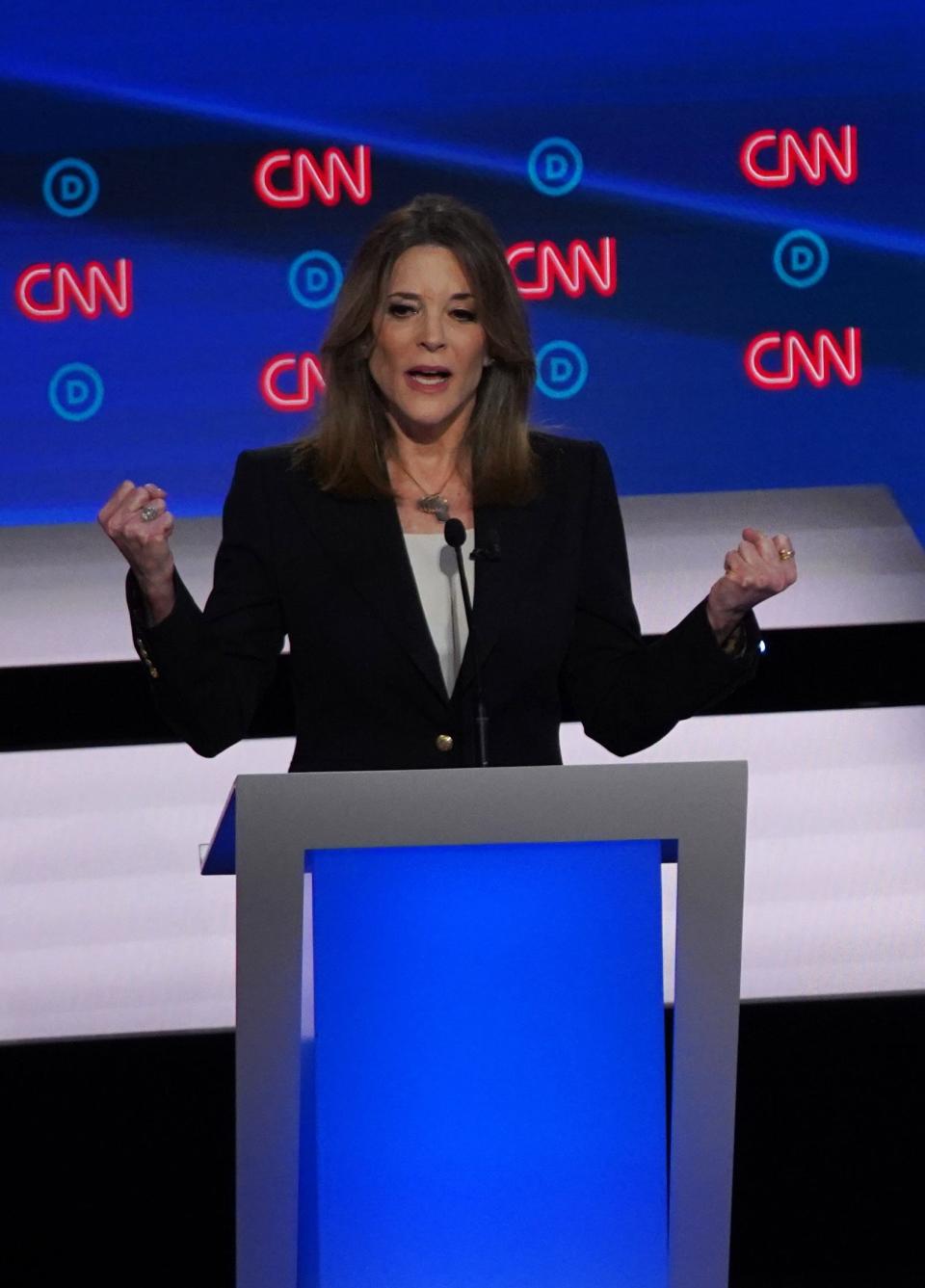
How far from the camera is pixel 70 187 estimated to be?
304cm

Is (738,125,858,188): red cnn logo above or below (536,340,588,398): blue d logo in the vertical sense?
above

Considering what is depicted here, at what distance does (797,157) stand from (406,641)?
1.53 m

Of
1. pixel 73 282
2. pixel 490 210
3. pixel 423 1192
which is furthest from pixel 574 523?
pixel 73 282

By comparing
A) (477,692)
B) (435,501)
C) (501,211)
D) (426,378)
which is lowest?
(477,692)

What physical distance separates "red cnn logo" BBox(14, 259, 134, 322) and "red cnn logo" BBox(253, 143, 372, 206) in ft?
0.89

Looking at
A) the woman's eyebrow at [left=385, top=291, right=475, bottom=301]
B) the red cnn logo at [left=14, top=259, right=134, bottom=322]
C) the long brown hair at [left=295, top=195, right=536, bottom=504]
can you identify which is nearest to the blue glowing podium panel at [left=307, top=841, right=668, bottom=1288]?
the long brown hair at [left=295, top=195, right=536, bottom=504]

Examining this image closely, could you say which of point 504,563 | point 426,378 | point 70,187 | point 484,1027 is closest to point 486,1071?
point 484,1027

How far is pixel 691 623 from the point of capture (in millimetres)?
1878

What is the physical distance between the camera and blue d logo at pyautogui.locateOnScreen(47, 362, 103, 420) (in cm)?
304

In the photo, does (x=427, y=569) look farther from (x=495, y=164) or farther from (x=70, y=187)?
(x=70, y=187)

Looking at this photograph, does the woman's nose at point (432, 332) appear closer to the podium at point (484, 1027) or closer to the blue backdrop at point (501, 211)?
the podium at point (484, 1027)

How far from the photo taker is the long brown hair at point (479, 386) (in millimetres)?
2115

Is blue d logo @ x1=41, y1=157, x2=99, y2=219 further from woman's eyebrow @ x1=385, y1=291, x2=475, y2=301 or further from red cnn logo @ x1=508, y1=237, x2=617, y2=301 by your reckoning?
woman's eyebrow @ x1=385, y1=291, x2=475, y2=301

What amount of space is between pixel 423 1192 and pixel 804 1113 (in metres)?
1.81
